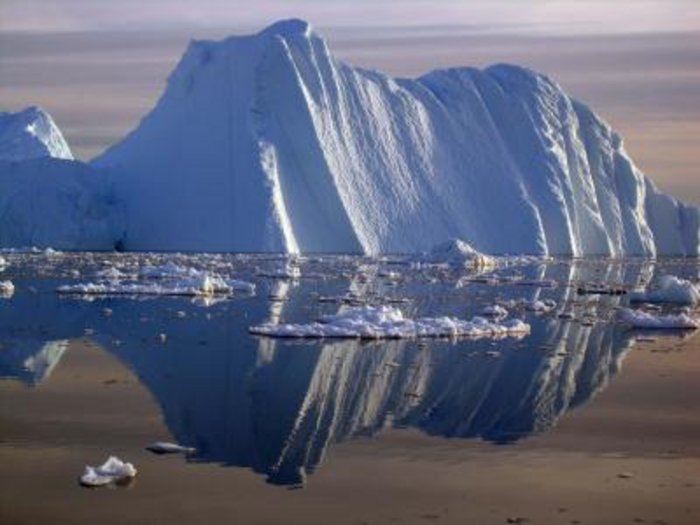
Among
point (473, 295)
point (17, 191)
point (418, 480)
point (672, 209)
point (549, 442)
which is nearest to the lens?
point (418, 480)

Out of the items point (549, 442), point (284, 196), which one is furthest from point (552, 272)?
point (549, 442)

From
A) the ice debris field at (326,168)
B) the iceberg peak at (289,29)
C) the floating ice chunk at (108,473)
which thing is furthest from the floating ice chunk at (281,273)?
the floating ice chunk at (108,473)

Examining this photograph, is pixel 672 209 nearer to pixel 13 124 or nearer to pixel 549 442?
pixel 13 124

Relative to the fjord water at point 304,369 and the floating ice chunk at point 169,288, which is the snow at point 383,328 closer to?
the fjord water at point 304,369

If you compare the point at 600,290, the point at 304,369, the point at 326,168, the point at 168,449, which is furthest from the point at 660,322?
the point at 326,168

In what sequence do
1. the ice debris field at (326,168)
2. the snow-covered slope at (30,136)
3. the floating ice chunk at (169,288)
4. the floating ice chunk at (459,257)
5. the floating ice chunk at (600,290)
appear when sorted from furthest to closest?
the snow-covered slope at (30,136), the ice debris field at (326,168), the floating ice chunk at (459,257), the floating ice chunk at (600,290), the floating ice chunk at (169,288)
